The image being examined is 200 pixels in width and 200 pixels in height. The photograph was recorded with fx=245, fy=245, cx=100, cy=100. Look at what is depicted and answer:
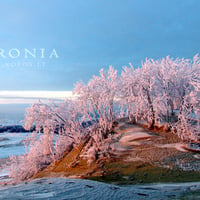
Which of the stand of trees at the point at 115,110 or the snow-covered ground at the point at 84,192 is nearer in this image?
the snow-covered ground at the point at 84,192

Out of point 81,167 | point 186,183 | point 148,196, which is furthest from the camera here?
point 81,167

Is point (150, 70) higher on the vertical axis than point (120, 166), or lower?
higher

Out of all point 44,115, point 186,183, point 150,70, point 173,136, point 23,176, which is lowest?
point 23,176

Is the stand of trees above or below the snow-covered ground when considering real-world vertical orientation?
above

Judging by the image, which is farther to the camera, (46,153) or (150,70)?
(46,153)

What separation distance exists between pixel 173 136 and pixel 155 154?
6.43ft

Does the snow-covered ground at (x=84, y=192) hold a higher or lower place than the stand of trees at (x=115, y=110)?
lower

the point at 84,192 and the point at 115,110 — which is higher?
the point at 115,110

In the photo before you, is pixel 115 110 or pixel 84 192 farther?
pixel 115 110

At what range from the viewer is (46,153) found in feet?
51.9

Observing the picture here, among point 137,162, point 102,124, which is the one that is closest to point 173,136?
point 137,162

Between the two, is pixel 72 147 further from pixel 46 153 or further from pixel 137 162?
pixel 137 162

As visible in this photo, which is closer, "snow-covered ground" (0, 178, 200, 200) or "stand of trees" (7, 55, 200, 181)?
"snow-covered ground" (0, 178, 200, 200)

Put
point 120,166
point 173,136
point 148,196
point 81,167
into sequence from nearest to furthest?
point 148,196 < point 120,166 < point 81,167 < point 173,136
